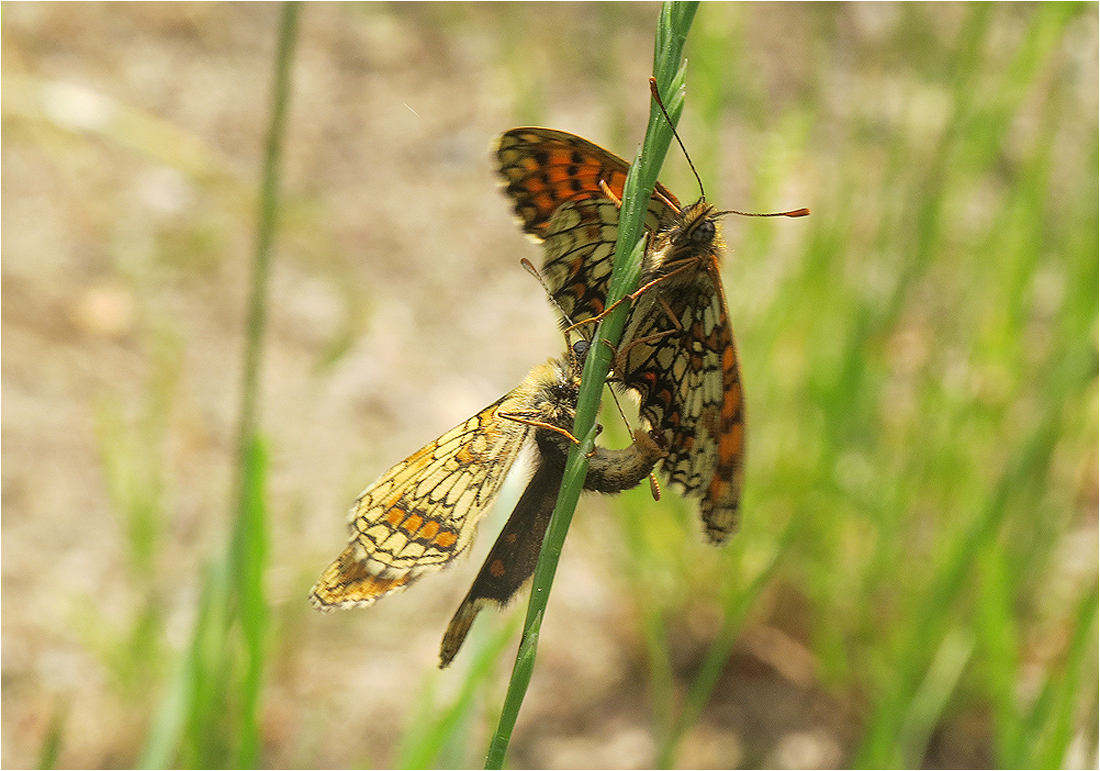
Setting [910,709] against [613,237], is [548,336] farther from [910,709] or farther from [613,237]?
[613,237]

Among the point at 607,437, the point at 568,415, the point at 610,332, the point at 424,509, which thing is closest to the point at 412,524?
the point at 424,509

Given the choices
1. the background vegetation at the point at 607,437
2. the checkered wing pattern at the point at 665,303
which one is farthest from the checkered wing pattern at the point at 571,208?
the background vegetation at the point at 607,437

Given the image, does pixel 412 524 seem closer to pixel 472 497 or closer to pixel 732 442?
pixel 472 497

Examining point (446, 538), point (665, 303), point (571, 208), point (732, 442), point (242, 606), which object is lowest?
point (242, 606)

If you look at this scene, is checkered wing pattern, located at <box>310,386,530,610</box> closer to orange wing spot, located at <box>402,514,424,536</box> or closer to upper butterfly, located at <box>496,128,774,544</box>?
orange wing spot, located at <box>402,514,424,536</box>

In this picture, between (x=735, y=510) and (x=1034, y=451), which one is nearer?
(x=735, y=510)

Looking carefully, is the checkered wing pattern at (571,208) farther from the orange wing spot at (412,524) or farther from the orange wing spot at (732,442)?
the orange wing spot at (412,524)

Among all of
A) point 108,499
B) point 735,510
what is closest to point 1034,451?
point 735,510
